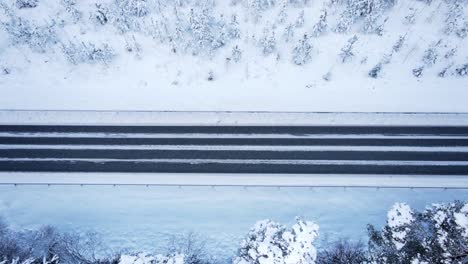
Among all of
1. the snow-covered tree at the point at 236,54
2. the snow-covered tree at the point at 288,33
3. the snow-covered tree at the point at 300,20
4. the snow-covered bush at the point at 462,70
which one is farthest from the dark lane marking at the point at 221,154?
the snow-covered tree at the point at 300,20

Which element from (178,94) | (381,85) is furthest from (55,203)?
(381,85)

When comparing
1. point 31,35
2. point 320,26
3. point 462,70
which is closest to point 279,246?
point 320,26

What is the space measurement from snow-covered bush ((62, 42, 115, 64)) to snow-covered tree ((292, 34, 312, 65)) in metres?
9.75

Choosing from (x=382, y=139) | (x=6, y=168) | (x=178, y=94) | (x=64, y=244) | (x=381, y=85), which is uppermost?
(x=381, y=85)

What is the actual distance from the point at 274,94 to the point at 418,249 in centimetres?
988

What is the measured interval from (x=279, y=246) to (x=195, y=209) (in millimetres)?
5036

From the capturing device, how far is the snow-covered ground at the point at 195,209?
16.0m

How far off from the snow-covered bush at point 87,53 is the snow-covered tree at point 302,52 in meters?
9.75

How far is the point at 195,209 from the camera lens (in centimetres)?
1652

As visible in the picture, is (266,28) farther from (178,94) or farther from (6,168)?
(6,168)

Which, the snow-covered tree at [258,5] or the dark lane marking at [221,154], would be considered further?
the snow-covered tree at [258,5]

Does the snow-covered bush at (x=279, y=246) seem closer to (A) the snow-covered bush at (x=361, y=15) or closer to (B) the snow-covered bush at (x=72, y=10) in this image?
(A) the snow-covered bush at (x=361, y=15)

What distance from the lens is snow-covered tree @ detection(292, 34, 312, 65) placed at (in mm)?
20062

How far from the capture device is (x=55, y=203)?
16.6 meters
